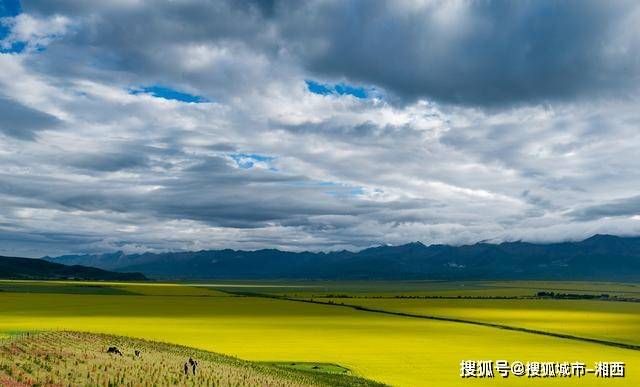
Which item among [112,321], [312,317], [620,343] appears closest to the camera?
[620,343]

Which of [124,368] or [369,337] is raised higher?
[124,368]

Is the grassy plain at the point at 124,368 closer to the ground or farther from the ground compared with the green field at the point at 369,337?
farther from the ground

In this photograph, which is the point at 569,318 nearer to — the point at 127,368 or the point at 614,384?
the point at 614,384

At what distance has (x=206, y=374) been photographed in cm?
3762

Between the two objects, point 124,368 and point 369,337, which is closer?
point 124,368

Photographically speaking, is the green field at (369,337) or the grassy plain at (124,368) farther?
the green field at (369,337)

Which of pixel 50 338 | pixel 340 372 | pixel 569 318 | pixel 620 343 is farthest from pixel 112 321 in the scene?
pixel 569 318

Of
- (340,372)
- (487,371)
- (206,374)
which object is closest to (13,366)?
(206,374)

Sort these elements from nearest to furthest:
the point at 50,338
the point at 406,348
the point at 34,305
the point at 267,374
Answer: the point at 267,374 → the point at 50,338 → the point at 406,348 → the point at 34,305

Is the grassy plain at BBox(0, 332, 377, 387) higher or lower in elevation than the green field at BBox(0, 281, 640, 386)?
higher

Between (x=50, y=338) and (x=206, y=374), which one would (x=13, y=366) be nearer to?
(x=206, y=374)

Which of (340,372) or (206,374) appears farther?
(340,372)

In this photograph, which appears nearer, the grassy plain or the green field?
the grassy plain

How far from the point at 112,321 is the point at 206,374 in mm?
57520
